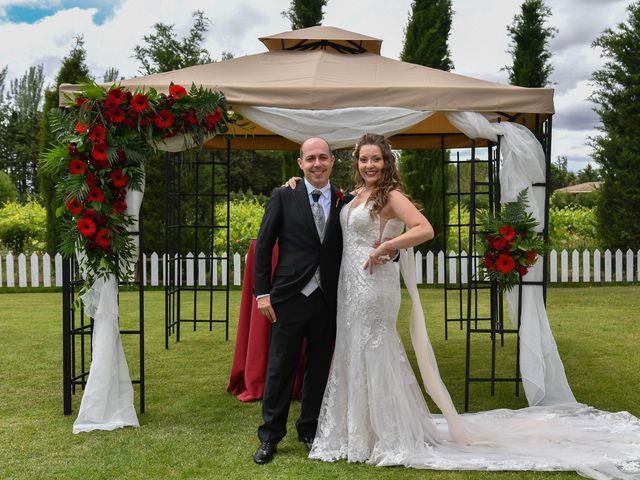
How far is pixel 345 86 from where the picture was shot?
496 centimetres

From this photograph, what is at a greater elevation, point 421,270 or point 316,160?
point 316,160

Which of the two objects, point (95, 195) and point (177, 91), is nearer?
point (95, 195)

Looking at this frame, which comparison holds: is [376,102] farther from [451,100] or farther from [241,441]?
[241,441]

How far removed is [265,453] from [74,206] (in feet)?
6.58

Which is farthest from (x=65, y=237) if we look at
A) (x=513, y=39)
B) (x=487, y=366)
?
(x=513, y=39)

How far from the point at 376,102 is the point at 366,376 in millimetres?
2066

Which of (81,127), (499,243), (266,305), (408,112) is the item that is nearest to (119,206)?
(81,127)

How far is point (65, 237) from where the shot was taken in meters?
4.52

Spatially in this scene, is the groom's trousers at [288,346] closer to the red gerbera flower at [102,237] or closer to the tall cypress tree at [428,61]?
the red gerbera flower at [102,237]

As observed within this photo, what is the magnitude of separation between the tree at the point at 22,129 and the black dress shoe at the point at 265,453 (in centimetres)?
3222

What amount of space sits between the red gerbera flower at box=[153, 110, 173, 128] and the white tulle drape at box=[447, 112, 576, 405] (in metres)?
1.99

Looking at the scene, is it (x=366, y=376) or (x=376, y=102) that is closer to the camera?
(x=366, y=376)

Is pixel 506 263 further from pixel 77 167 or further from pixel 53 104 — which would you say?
pixel 53 104

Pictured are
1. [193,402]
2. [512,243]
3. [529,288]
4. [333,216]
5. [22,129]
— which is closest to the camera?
[333,216]
